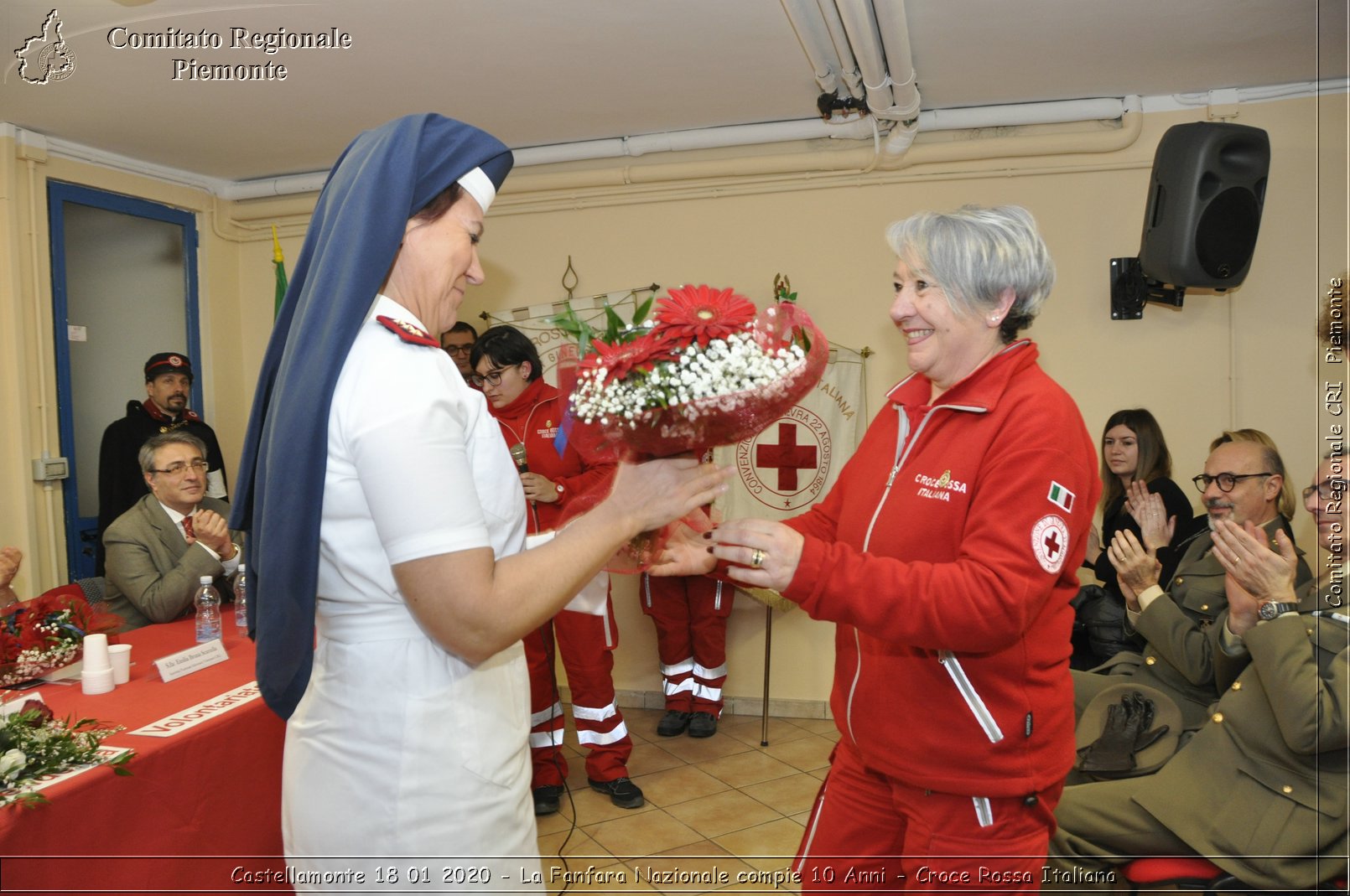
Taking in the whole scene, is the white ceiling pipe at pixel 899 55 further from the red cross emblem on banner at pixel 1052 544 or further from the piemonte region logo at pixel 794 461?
the red cross emblem on banner at pixel 1052 544

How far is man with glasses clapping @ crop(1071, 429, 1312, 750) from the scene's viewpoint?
9.64 feet

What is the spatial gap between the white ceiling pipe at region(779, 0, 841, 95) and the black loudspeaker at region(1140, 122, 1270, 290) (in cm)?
134

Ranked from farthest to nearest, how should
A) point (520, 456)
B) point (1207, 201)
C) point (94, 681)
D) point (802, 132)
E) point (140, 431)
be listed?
point (140, 431)
point (802, 132)
point (520, 456)
point (1207, 201)
point (94, 681)

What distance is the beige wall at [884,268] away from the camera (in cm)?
433

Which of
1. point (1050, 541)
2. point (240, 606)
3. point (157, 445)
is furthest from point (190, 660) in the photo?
point (1050, 541)

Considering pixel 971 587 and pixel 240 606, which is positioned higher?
pixel 971 587

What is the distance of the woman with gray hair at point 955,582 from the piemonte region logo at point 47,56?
331 centimetres

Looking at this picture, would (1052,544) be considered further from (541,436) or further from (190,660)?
(541,436)

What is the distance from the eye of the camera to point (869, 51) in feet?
11.6

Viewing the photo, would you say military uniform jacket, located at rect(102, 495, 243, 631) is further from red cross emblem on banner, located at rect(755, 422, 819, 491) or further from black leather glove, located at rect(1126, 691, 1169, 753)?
black leather glove, located at rect(1126, 691, 1169, 753)

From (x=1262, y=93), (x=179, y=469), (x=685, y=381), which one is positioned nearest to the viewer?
(x=685, y=381)

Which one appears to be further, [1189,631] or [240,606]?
[240,606]

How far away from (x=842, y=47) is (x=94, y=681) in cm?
319

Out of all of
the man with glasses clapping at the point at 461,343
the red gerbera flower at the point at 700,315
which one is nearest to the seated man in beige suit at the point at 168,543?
the man with glasses clapping at the point at 461,343
